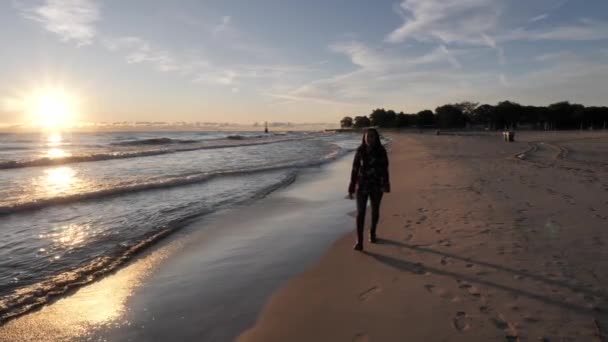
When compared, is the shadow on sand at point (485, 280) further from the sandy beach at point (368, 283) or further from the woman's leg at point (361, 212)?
the woman's leg at point (361, 212)

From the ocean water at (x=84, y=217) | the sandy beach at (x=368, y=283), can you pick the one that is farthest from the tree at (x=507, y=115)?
the sandy beach at (x=368, y=283)

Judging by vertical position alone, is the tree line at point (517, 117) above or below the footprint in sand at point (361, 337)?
above

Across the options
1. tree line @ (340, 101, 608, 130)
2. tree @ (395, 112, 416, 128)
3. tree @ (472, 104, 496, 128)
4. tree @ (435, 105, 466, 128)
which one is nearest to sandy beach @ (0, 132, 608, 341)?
tree line @ (340, 101, 608, 130)

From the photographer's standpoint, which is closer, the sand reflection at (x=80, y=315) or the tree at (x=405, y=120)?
the sand reflection at (x=80, y=315)

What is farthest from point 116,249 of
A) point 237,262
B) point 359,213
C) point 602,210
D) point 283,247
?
point 602,210

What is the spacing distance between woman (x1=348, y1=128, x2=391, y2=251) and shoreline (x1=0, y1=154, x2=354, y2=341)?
112 centimetres

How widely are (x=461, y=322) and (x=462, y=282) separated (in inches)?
41.6

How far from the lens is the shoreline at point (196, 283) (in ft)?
13.5

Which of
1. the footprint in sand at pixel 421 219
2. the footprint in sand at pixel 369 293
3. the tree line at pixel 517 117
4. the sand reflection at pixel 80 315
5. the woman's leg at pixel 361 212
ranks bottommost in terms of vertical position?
the sand reflection at pixel 80 315

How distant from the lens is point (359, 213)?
6.41m

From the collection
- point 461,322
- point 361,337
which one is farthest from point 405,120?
point 361,337

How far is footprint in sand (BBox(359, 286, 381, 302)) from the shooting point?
4.53 metres

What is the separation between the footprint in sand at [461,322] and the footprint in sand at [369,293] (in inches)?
40.9

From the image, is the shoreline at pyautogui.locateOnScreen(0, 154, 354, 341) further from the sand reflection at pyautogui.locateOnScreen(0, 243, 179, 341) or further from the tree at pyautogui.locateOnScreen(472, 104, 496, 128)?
the tree at pyautogui.locateOnScreen(472, 104, 496, 128)
